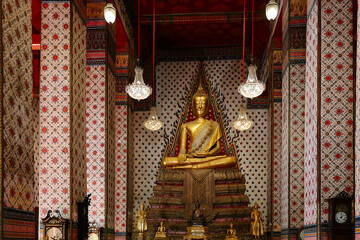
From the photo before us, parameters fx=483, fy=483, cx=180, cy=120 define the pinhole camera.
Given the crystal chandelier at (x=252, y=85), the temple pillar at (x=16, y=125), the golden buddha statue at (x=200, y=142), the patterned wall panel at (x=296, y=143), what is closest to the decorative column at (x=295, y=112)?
the patterned wall panel at (x=296, y=143)

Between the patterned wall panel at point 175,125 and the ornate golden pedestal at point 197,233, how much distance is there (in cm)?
278

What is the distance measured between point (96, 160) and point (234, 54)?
19.8 ft

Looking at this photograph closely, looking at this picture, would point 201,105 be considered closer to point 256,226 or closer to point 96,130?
point 256,226

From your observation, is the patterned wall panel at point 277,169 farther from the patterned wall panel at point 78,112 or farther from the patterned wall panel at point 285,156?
the patterned wall panel at point 78,112

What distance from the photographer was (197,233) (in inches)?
397

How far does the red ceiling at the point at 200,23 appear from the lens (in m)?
10.9

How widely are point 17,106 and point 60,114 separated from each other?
2.04 metres

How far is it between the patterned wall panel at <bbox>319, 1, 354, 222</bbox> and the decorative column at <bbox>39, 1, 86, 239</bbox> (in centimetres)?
319

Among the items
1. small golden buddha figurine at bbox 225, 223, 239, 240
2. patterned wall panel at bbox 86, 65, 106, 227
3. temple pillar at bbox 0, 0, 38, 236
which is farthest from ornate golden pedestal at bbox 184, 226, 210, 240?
temple pillar at bbox 0, 0, 38, 236

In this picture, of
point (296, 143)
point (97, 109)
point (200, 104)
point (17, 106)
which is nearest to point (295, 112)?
point (296, 143)

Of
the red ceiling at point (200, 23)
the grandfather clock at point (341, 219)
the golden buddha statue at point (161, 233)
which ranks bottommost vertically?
the golden buddha statue at point (161, 233)

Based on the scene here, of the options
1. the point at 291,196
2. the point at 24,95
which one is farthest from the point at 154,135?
the point at 24,95

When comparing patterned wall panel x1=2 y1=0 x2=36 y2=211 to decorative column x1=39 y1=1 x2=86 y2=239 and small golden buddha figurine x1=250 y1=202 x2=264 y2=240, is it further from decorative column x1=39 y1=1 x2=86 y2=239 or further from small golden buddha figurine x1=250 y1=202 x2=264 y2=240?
small golden buddha figurine x1=250 y1=202 x2=264 y2=240

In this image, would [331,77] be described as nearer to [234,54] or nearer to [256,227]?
[256,227]
